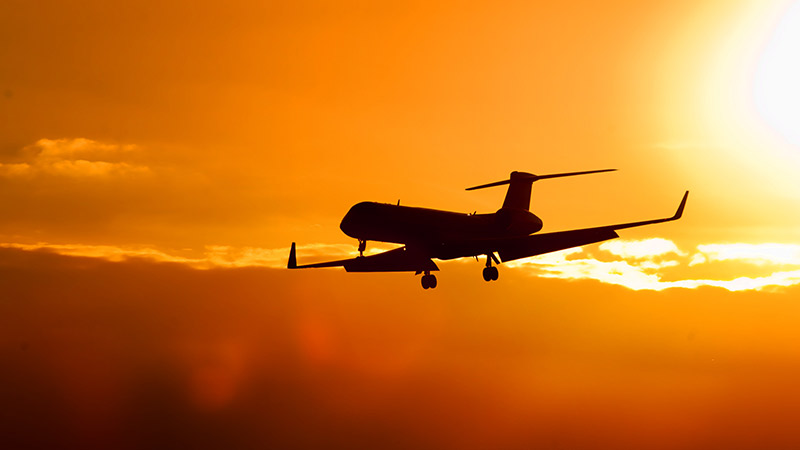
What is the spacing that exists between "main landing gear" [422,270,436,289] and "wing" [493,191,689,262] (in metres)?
4.50

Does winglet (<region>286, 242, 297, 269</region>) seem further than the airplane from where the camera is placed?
Yes

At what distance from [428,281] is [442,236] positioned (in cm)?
351

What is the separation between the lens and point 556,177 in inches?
2153

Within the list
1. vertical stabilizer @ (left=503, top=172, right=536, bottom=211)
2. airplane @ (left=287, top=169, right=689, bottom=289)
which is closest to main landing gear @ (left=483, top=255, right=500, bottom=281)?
airplane @ (left=287, top=169, right=689, bottom=289)

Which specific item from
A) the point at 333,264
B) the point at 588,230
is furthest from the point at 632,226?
the point at 333,264

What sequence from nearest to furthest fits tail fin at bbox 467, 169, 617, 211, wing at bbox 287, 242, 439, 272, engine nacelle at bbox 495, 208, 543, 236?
1. wing at bbox 287, 242, 439, 272
2. engine nacelle at bbox 495, 208, 543, 236
3. tail fin at bbox 467, 169, 617, 211

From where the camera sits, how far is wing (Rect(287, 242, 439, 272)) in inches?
1948

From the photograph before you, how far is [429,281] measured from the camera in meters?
50.5

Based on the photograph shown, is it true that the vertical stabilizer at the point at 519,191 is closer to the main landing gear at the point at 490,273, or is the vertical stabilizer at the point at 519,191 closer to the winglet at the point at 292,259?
the main landing gear at the point at 490,273

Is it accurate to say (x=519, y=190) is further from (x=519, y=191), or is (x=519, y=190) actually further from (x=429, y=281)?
(x=429, y=281)

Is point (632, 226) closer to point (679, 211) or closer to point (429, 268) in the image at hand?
point (679, 211)

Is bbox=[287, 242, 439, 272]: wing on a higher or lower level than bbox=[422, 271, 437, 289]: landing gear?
higher

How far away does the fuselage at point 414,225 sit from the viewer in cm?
4656

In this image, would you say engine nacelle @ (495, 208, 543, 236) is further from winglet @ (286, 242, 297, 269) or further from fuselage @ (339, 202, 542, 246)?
winglet @ (286, 242, 297, 269)
